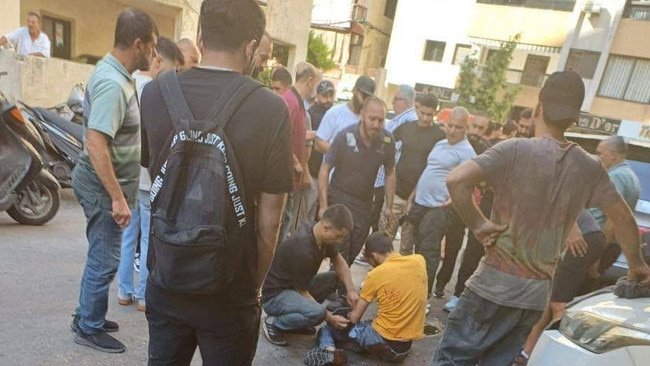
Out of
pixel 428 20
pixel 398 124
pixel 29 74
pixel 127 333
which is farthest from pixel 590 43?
pixel 127 333

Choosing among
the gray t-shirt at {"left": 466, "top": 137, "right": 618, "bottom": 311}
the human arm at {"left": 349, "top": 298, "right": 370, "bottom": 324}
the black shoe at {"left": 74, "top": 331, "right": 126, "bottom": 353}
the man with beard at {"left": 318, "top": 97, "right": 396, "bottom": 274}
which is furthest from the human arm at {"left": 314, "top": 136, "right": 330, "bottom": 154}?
Result: the black shoe at {"left": 74, "top": 331, "right": 126, "bottom": 353}

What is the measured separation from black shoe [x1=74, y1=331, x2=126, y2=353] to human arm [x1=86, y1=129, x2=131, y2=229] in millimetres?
878

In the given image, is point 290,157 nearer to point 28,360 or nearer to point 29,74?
point 28,360

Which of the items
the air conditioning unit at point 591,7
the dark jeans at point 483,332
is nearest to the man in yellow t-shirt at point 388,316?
the dark jeans at point 483,332

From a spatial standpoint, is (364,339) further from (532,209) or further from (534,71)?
(534,71)

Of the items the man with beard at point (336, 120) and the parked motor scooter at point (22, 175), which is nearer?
the parked motor scooter at point (22, 175)

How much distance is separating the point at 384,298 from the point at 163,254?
1.95 metres

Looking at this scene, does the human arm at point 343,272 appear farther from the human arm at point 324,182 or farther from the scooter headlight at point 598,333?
the scooter headlight at point 598,333

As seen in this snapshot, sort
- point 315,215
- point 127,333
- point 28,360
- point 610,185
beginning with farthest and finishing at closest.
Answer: point 315,215
point 127,333
point 28,360
point 610,185

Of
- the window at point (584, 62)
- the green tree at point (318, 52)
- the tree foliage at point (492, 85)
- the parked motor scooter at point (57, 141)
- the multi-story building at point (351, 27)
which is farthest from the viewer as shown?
the multi-story building at point (351, 27)

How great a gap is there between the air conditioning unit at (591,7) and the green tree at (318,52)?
1315 centimetres

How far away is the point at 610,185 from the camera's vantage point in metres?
2.16

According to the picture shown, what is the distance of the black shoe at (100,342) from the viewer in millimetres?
2693

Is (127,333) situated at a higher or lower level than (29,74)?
lower
